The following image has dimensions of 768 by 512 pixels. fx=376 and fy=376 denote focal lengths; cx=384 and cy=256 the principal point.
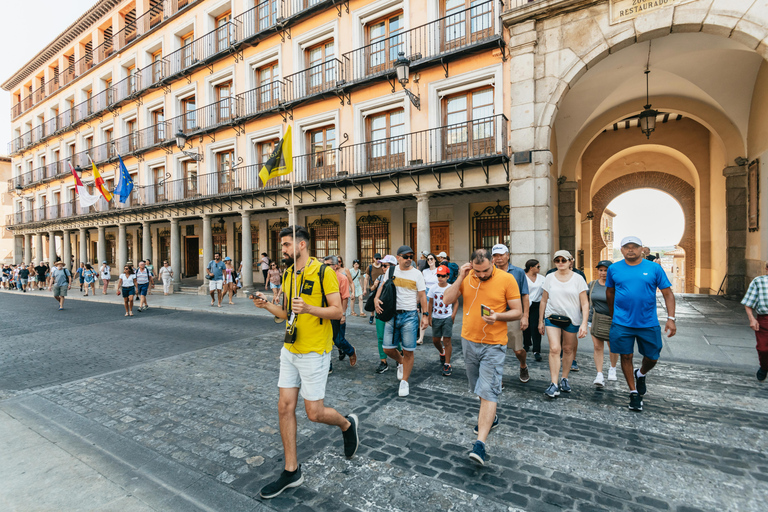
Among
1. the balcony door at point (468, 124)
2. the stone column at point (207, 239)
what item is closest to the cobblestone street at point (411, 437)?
the balcony door at point (468, 124)

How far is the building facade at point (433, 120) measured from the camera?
1028 centimetres

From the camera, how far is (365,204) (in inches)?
690

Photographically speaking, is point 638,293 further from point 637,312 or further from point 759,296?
point 759,296

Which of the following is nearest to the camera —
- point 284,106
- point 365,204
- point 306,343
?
point 306,343

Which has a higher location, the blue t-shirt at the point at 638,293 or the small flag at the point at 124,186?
the small flag at the point at 124,186

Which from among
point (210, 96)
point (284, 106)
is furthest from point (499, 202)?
point (210, 96)

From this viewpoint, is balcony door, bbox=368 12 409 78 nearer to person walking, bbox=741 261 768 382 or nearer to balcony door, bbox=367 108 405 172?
balcony door, bbox=367 108 405 172

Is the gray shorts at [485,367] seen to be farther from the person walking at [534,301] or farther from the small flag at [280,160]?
the person walking at [534,301]

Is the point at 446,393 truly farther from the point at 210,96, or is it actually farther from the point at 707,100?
the point at 210,96

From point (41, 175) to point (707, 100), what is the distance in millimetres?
44269

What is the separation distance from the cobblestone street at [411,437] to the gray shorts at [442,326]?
0.65 meters

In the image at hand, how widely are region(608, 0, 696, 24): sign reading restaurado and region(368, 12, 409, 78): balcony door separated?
21.1 feet

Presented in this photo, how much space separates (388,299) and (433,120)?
9.36 metres

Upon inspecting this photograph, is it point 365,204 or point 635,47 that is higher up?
point 635,47
